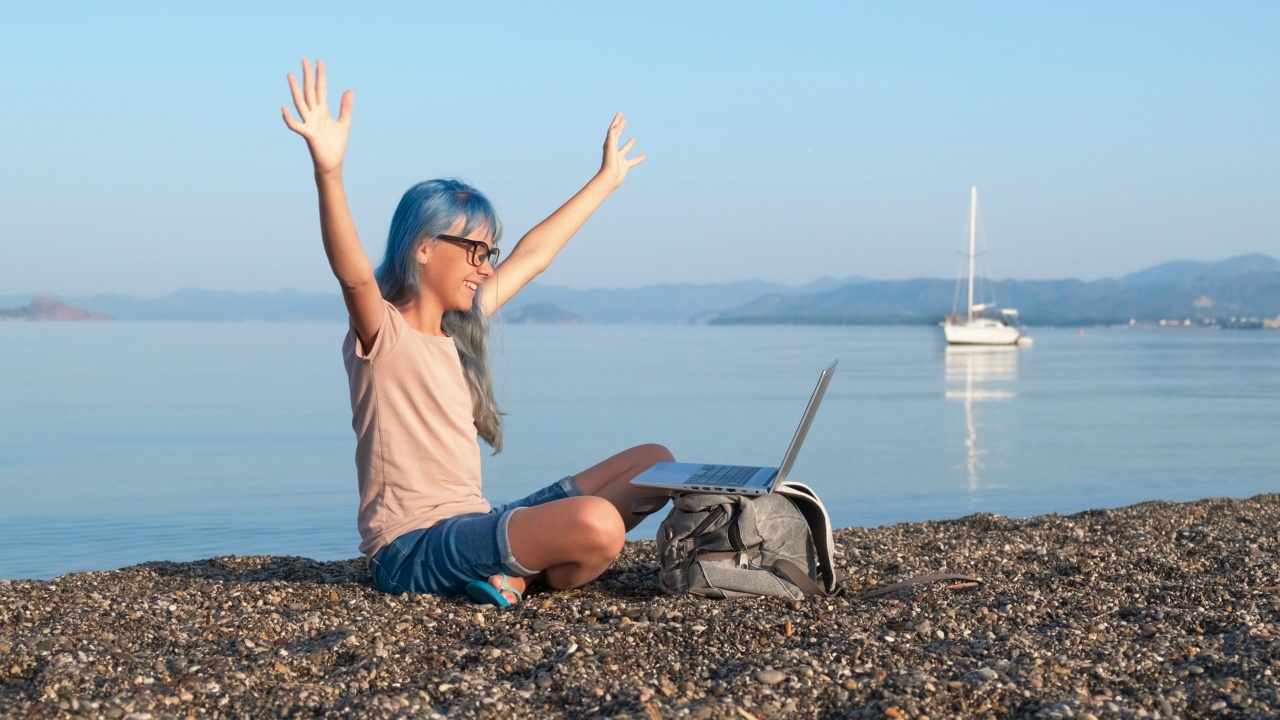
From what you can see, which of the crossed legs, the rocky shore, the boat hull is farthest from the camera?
the boat hull

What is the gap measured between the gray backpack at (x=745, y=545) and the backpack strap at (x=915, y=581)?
0.71ft

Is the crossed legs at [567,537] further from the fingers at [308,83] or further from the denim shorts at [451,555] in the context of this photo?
the fingers at [308,83]

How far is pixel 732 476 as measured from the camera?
15.8ft

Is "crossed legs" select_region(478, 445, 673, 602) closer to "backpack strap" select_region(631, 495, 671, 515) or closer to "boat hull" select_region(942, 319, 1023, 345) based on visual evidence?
"backpack strap" select_region(631, 495, 671, 515)

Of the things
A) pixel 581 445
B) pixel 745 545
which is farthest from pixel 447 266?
pixel 581 445

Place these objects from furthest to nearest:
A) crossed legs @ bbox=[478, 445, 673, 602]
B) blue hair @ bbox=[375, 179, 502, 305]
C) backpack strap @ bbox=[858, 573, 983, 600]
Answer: backpack strap @ bbox=[858, 573, 983, 600] < blue hair @ bbox=[375, 179, 502, 305] < crossed legs @ bbox=[478, 445, 673, 602]

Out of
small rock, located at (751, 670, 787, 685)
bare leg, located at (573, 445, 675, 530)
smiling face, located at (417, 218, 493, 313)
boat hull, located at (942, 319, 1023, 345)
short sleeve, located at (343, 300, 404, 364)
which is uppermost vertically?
smiling face, located at (417, 218, 493, 313)

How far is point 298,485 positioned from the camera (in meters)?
13.2

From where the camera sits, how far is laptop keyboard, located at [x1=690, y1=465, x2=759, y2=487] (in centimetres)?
470

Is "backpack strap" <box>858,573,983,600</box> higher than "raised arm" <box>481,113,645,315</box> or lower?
lower

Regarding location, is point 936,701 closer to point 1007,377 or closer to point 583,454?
point 583,454

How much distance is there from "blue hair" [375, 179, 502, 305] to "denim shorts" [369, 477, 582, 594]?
0.95 meters

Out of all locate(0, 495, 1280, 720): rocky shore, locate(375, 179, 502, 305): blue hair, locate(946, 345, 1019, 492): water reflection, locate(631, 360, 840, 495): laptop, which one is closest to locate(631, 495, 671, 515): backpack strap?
locate(631, 360, 840, 495): laptop

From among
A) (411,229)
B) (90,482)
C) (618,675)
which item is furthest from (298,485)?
(618,675)
